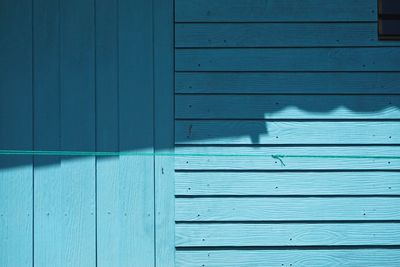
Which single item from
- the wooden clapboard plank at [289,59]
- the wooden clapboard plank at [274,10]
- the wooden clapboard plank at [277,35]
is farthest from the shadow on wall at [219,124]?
the wooden clapboard plank at [274,10]

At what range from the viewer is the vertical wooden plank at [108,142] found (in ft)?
12.5

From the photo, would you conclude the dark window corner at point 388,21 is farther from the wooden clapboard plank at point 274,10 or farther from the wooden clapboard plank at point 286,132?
the wooden clapboard plank at point 286,132

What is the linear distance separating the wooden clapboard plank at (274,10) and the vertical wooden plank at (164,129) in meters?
0.12

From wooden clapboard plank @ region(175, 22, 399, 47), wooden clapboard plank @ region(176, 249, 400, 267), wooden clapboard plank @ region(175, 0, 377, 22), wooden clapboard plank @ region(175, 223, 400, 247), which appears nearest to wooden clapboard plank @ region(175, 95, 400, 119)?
wooden clapboard plank @ region(175, 22, 399, 47)

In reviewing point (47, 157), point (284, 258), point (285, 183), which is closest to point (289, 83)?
point (285, 183)

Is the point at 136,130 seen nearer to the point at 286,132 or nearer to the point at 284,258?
the point at 286,132

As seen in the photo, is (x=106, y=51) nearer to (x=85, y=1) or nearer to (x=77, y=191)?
(x=85, y=1)

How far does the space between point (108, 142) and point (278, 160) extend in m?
1.08

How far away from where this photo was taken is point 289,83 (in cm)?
386

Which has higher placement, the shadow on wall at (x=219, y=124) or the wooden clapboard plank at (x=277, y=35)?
the wooden clapboard plank at (x=277, y=35)

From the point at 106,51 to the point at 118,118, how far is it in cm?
43

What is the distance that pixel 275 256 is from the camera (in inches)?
151

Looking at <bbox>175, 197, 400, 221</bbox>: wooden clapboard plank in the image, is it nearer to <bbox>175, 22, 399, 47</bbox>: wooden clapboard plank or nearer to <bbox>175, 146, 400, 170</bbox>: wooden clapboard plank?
<bbox>175, 146, 400, 170</bbox>: wooden clapboard plank

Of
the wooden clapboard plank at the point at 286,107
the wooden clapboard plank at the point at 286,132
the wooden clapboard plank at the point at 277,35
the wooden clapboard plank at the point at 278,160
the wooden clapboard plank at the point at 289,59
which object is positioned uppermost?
the wooden clapboard plank at the point at 277,35
